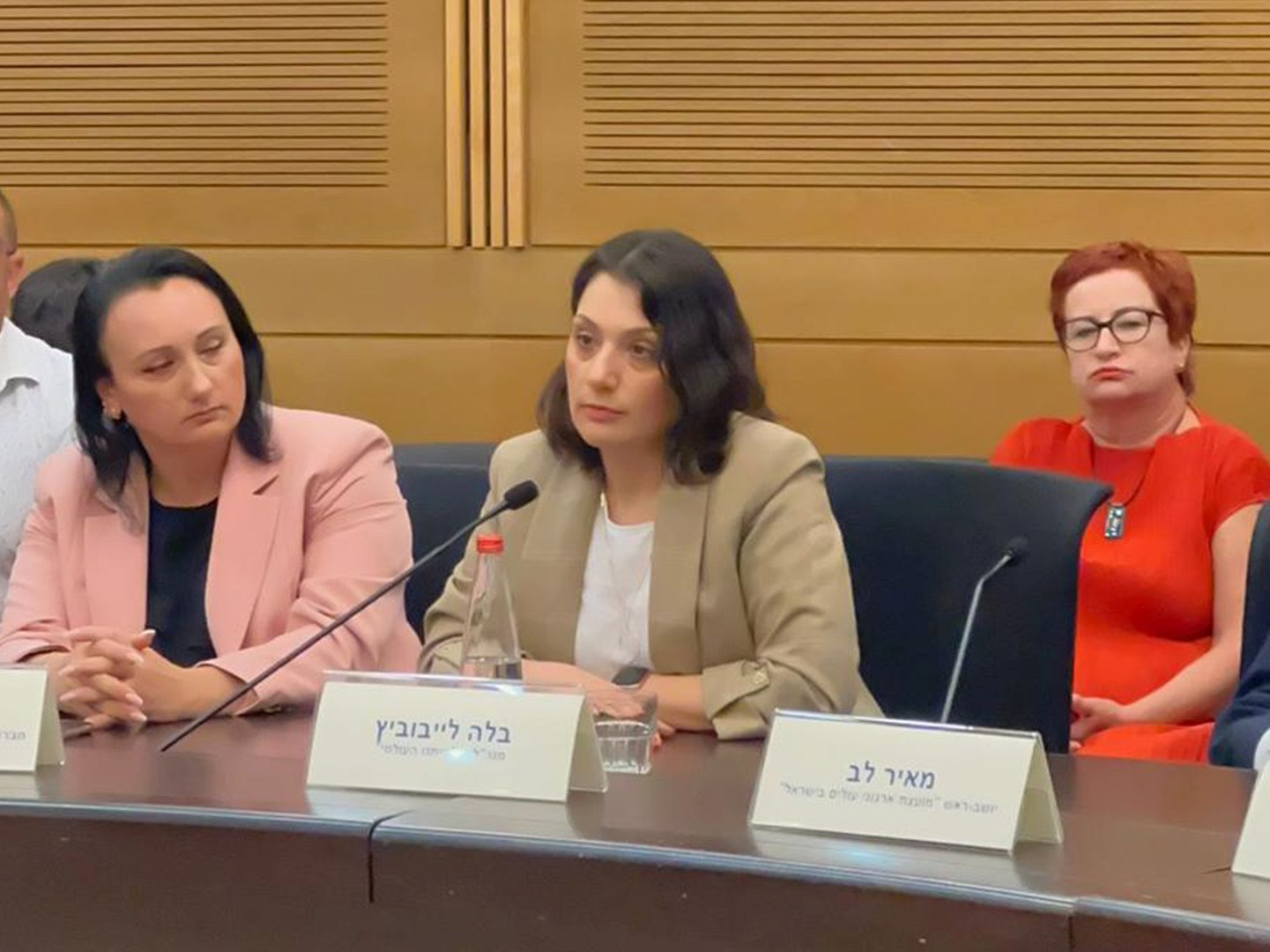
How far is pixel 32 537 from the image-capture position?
253 centimetres

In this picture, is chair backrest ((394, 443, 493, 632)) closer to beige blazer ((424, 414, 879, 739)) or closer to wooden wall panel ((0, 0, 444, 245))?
beige blazer ((424, 414, 879, 739))

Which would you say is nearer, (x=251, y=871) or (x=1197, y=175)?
(x=251, y=871)

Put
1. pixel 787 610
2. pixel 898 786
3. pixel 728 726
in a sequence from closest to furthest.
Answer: pixel 898 786 < pixel 728 726 < pixel 787 610

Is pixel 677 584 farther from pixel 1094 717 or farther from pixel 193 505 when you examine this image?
pixel 1094 717

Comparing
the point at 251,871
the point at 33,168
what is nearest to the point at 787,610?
the point at 251,871

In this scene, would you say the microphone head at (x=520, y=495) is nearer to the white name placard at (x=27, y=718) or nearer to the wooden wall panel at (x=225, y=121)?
the white name placard at (x=27, y=718)

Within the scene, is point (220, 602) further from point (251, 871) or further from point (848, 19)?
point (848, 19)

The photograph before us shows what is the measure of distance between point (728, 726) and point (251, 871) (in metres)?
0.69

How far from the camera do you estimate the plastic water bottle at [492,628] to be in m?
2.16

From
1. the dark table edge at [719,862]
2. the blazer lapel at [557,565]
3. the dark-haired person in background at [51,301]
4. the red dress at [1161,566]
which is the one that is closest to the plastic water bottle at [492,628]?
the blazer lapel at [557,565]

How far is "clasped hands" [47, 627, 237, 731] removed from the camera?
2119mm

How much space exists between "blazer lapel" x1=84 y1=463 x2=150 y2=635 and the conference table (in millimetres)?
674

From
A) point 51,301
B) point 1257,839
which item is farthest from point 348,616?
point 51,301

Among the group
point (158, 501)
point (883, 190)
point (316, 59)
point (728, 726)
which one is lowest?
point (728, 726)
